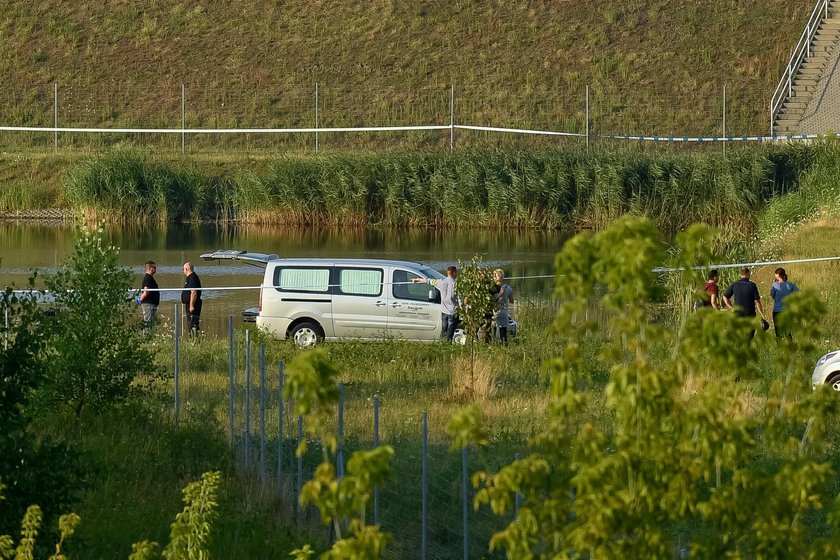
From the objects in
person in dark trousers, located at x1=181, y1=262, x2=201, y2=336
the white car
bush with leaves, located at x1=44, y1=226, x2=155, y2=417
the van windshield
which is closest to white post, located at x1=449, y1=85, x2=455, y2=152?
person in dark trousers, located at x1=181, y1=262, x2=201, y2=336

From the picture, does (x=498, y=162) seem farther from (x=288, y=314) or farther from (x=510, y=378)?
(x=510, y=378)

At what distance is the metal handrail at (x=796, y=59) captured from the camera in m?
52.4

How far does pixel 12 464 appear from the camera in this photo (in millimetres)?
10039

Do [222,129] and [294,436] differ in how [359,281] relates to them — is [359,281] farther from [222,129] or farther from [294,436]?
[222,129]

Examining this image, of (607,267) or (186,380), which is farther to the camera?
(186,380)

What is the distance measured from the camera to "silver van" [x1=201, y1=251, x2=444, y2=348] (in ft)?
76.1

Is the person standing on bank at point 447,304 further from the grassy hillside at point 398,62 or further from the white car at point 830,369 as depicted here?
the grassy hillside at point 398,62

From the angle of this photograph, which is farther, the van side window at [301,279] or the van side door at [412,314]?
the van side window at [301,279]

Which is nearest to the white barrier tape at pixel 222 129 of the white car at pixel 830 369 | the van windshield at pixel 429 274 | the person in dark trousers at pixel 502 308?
the van windshield at pixel 429 274

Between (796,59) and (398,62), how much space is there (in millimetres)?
14351

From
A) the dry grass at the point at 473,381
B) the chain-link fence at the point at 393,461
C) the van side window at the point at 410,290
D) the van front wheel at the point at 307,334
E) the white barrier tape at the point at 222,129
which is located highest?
the white barrier tape at the point at 222,129

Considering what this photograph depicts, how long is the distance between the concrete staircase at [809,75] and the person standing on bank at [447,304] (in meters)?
29.9

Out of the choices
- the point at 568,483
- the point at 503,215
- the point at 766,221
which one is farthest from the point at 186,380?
the point at 503,215

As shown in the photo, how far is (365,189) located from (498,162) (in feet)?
12.2
